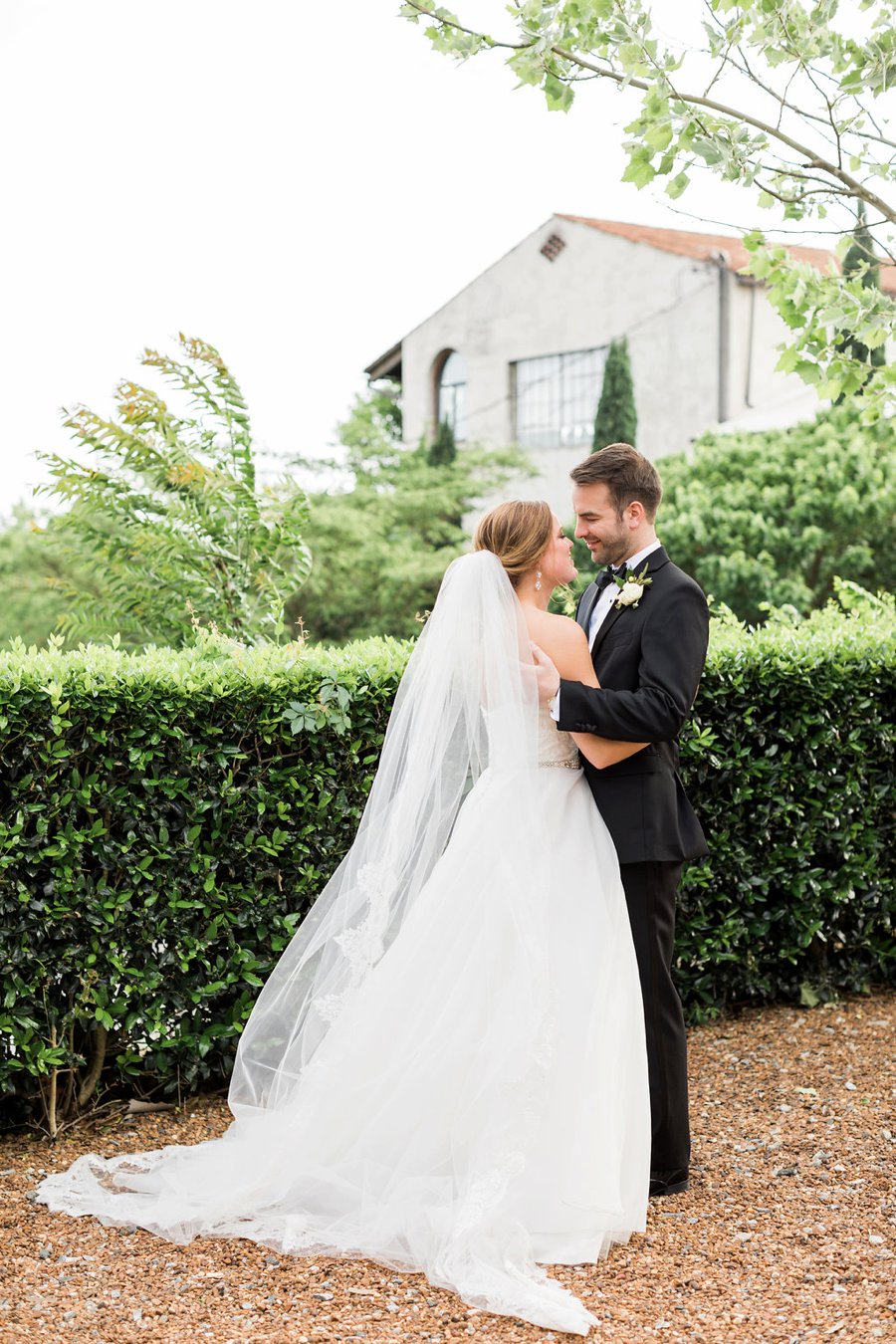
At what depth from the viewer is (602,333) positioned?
2744 cm

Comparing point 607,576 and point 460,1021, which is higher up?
point 607,576

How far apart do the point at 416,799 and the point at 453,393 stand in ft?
95.1

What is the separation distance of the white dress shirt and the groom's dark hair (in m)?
0.16

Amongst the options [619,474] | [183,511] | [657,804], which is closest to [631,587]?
[619,474]

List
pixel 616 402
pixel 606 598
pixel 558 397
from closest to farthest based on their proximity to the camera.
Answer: pixel 606 598
pixel 616 402
pixel 558 397

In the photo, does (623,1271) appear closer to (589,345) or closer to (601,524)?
(601,524)

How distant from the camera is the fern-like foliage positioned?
7359mm

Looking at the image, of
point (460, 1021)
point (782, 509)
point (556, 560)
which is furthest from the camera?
point (782, 509)

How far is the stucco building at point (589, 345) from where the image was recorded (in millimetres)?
25266

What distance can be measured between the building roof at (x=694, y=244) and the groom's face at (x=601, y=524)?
2227cm

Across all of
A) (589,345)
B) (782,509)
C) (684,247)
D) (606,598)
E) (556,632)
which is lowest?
(556,632)

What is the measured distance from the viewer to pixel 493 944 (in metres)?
3.64

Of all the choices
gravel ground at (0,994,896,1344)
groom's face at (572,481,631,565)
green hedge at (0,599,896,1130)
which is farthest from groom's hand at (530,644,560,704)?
gravel ground at (0,994,896,1344)

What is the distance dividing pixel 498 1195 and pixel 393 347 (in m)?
31.3
